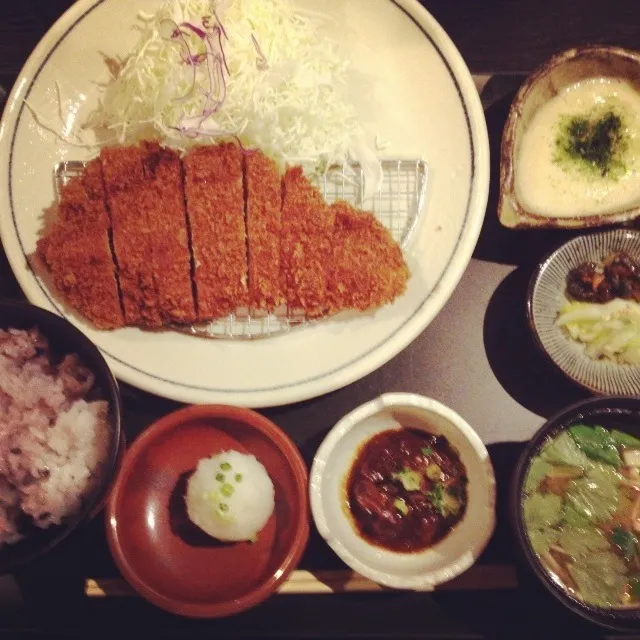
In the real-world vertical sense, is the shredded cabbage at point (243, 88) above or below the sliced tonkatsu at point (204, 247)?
above

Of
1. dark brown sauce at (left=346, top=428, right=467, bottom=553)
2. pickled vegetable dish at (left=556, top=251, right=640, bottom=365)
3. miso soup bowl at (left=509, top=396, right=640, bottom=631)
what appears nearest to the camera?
miso soup bowl at (left=509, top=396, right=640, bottom=631)

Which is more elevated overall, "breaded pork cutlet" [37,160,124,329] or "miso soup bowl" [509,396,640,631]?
"breaded pork cutlet" [37,160,124,329]

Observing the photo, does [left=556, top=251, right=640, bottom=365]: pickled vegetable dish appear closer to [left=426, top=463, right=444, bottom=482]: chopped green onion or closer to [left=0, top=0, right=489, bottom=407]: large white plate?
[left=0, top=0, right=489, bottom=407]: large white plate

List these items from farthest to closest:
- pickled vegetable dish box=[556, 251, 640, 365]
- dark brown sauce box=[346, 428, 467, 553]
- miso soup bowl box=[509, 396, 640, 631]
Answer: pickled vegetable dish box=[556, 251, 640, 365], dark brown sauce box=[346, 428, 467, 553], miso soup bowl box=[509, 396, 640, 631]

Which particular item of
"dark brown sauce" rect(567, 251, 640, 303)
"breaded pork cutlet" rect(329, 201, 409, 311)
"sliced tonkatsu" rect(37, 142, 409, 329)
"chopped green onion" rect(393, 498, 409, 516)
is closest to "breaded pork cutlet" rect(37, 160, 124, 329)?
"sliced tonkatsu" rect(37, 142, 409, 329)

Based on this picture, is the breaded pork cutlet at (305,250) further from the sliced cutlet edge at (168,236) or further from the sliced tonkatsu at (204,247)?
the sliced cutlet edge at (168,236)

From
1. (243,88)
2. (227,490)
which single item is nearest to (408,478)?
(227,490)

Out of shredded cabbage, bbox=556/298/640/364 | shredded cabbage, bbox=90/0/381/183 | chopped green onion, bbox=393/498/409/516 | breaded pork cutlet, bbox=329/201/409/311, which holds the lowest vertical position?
chopped green onion, bbox=393/498/409/516

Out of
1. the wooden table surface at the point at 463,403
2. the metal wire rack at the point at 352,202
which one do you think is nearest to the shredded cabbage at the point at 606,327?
the wooden table surface at the point at 463,403
